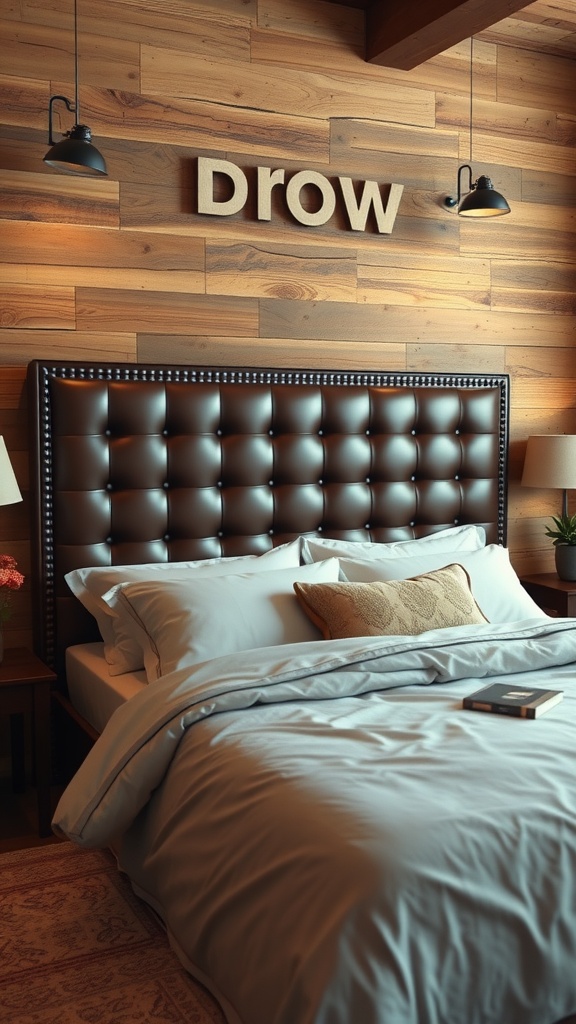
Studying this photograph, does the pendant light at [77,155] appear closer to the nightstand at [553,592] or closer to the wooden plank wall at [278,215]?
the wooden plank wall at [278,215]

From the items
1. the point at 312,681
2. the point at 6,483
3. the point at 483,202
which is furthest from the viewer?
the point at 483,202

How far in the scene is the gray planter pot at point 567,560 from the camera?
4.16 meters

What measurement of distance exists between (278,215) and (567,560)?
186 cm

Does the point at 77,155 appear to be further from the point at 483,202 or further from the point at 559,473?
the point at 559,473

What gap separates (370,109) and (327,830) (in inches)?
121

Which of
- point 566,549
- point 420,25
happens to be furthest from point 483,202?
point 566,549

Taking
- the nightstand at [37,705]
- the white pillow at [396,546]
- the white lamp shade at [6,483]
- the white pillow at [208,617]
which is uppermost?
the white lamp shade at [6,483]

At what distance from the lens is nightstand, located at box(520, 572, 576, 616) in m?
3.98

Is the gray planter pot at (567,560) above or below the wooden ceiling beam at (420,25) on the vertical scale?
below

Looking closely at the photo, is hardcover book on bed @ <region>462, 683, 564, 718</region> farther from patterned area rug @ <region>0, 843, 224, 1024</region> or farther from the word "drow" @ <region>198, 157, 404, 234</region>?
the word "drow" @ <region>198, 157, 404, 234</region>

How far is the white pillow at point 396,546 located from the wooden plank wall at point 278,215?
0.50 metres

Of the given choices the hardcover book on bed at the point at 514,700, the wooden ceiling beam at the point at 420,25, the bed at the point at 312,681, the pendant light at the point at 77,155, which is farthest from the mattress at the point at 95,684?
the wooden ceiling beam at the point at 420,25

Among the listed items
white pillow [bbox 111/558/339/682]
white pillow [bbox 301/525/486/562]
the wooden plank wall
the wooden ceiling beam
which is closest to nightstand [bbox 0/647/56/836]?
white pillow [bbox 111/558/339/682]

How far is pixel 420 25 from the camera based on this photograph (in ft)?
11.6
